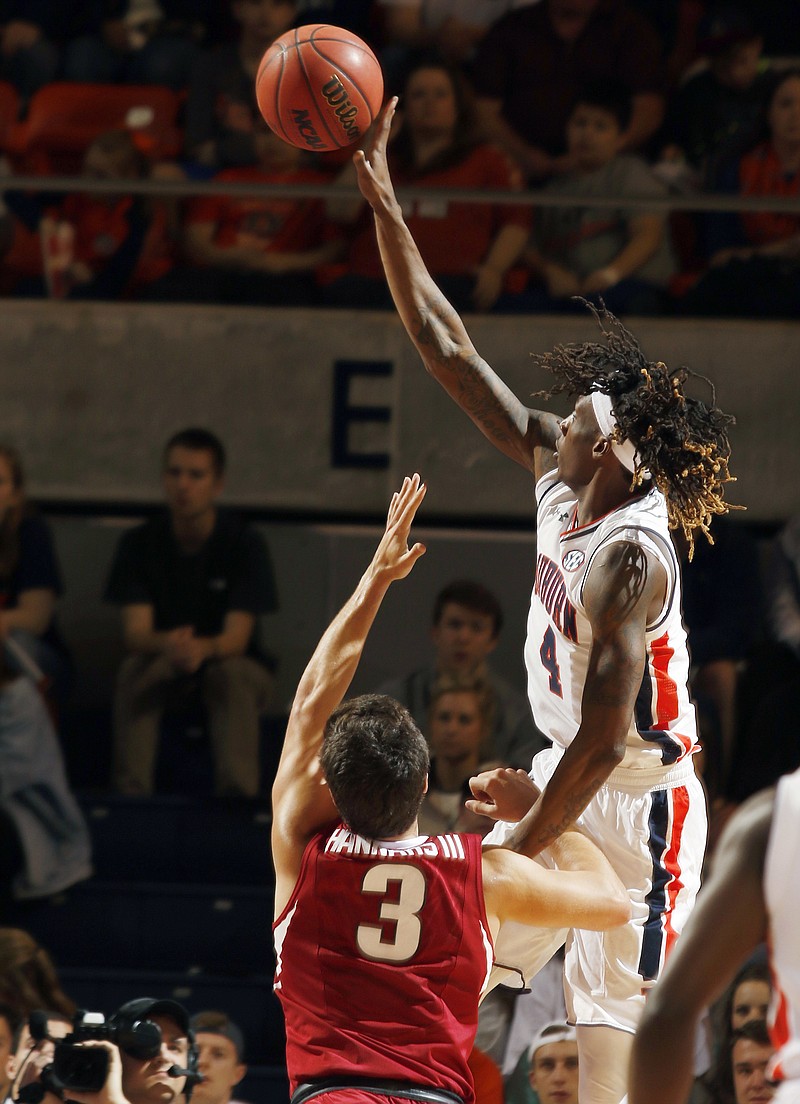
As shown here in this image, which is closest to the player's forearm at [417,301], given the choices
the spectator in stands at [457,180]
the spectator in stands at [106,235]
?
the spectator in stands at [457,180]

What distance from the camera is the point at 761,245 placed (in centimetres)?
763

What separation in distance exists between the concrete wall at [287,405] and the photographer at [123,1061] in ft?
13.5

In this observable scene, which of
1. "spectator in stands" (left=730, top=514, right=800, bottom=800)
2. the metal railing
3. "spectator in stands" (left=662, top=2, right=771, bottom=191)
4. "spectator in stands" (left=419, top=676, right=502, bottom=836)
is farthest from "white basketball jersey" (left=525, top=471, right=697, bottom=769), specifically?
"spectator in stands" (left=662, top=2, right=771, bottom=191)

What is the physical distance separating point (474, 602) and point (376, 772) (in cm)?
380

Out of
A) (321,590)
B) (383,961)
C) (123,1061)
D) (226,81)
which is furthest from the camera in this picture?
(226,81)

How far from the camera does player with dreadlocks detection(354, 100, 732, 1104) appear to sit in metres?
3.66

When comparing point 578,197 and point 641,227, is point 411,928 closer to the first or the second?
point 578,197

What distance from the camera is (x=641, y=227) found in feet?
24.8

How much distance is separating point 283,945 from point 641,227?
17.1ft

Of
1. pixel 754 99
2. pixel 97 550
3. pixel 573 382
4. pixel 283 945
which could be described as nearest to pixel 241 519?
pixel 97 550

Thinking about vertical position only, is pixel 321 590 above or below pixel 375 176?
below

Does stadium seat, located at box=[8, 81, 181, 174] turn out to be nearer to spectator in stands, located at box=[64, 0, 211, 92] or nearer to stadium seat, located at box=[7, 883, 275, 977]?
spectator in stands, located at box=[64, 0, 211, 92]

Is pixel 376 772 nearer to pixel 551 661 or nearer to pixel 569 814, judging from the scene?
pixel 569 814

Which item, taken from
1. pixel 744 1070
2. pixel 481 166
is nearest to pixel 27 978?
pixel 744 1070
